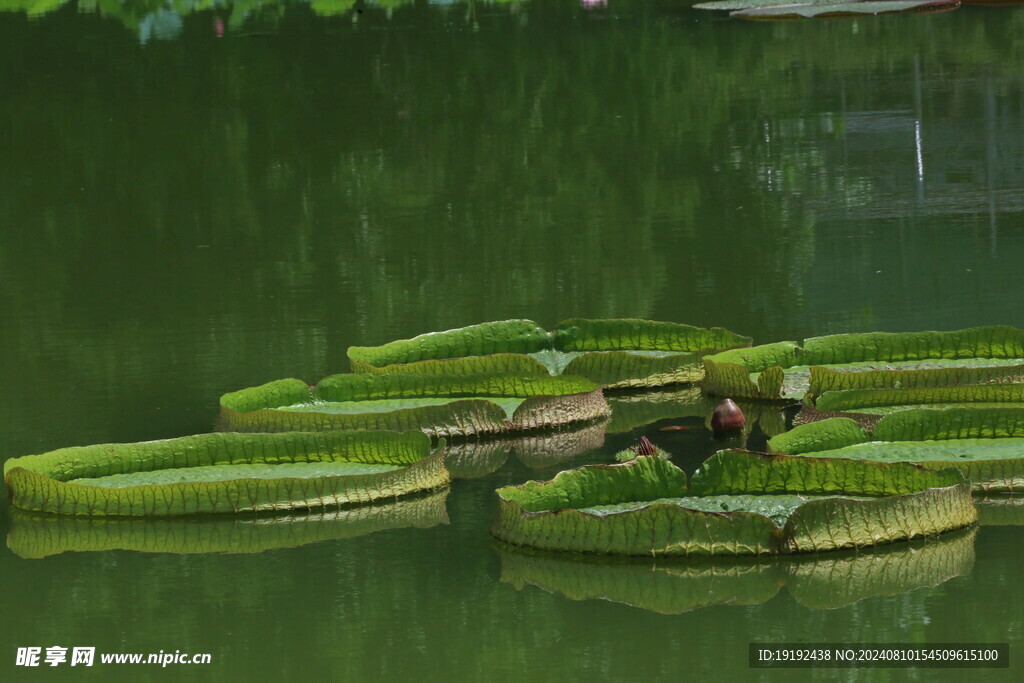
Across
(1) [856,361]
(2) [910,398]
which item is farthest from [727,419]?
(1) [856,361]

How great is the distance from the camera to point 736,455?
4.90m

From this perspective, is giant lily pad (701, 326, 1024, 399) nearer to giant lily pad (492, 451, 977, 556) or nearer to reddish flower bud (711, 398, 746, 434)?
reddish flower bud (711, 398, 746, 434)

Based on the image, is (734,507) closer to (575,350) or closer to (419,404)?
(419,404)

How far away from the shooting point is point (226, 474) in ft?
17.7

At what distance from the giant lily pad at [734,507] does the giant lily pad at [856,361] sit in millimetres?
1120

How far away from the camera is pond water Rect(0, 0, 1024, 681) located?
173 inches

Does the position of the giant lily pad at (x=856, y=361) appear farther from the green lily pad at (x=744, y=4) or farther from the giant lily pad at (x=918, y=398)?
the green lily pad at (x=744, y=4)

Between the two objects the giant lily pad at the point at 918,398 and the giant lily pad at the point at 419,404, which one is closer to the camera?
the giant lily pad at the point at 918,398

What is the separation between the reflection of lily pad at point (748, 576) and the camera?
441 cm

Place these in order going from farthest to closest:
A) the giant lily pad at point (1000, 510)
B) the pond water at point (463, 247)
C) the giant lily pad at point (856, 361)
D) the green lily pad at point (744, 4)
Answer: the green lily pad at point (744, 4) < the giant lily pad at point (856, 361) < the giant lily pad at point (1000, 510) < the pond water at point (463, 247)

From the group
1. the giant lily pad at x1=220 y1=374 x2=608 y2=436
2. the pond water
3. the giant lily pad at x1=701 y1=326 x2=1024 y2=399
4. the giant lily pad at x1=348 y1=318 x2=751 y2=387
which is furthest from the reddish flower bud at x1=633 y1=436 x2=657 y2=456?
the giant lily pad at x1=348 y1=318 x2=751 y2=387

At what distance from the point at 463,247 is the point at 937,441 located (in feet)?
16.1

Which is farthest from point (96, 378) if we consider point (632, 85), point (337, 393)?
point (632, 85)

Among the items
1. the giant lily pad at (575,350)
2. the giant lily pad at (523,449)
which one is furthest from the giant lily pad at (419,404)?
the giant lily pad at (575,350)
